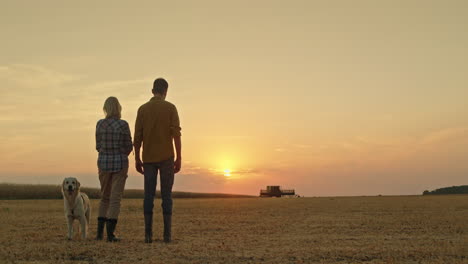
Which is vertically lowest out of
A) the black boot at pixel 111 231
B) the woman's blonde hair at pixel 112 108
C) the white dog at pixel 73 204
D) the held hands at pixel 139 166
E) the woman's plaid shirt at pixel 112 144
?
the black boot at pixel 111 231

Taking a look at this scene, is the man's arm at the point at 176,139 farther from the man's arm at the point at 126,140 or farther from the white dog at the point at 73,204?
the white dog at the point at 73,204

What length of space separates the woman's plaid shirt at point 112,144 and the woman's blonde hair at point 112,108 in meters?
0.09

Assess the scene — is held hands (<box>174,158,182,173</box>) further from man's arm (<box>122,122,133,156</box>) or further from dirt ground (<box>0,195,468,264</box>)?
dirt ground (<box>0,195,468,264</box>)

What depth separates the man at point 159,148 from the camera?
399 inches

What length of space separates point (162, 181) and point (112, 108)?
63.6 inches

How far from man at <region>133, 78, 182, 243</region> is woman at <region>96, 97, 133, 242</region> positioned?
308 millimetres

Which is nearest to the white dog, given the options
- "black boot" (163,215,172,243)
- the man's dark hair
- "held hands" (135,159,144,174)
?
"held hands" (135,159,144,174)

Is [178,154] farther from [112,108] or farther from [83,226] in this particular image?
[83,226]

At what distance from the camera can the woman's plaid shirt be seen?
10.4 m

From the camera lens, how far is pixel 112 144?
10414 millimetres

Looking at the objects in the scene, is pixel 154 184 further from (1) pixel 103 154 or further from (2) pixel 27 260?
(2) pixel 27 260

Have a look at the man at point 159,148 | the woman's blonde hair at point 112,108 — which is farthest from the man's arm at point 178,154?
the woman's blonde hair at point 112,108

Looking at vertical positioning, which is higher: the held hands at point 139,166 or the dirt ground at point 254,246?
the held hands at point 139,166

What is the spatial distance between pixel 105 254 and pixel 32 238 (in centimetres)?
333
